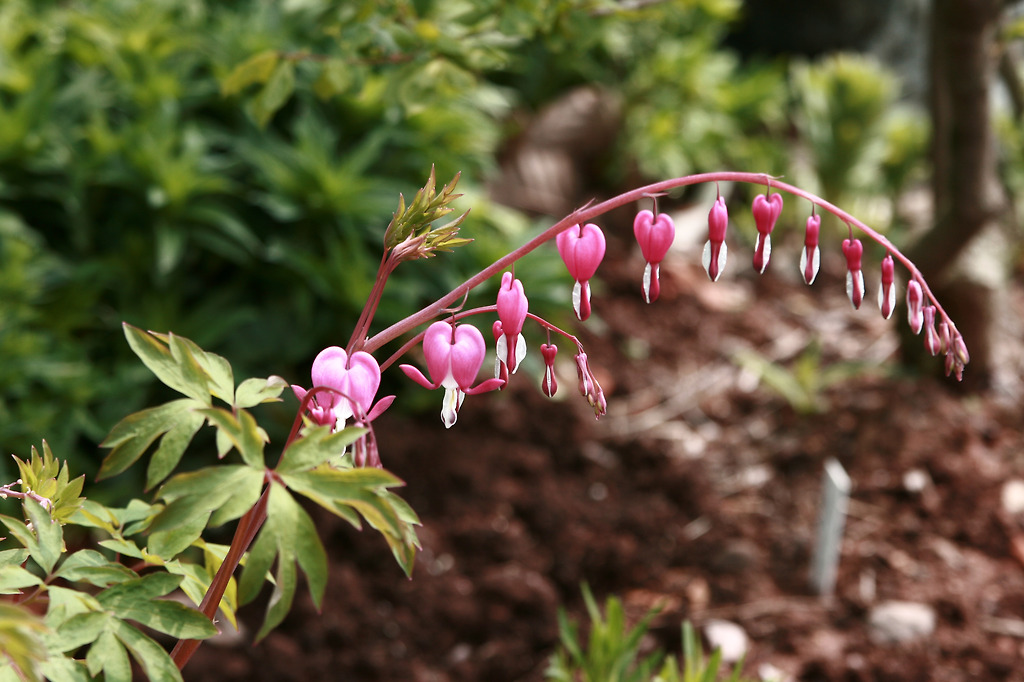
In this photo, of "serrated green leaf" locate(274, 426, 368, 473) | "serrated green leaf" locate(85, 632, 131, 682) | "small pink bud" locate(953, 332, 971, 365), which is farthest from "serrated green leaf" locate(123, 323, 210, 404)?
"small pink bud" locate(953, 332, 971, 365)

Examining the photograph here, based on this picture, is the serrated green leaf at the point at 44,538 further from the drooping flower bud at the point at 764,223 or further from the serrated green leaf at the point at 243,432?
the drooping flower bud at the point at 764,223

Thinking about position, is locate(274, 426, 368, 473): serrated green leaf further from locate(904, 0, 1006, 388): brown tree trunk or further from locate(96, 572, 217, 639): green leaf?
locate(904, 0, 1006, 388): brown tree trunk

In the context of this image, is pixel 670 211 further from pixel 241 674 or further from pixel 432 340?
pixel 432 340

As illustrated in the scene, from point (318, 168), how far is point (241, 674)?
1.33 m

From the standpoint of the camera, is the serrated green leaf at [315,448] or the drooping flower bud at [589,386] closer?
the serrated green leaf at [315,448]

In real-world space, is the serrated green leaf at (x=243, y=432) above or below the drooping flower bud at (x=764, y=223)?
below

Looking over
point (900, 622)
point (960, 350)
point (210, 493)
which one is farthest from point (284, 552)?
point (900, 622)

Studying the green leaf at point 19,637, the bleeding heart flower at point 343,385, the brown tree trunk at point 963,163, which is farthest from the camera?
the brown tree trunk at point 963,163

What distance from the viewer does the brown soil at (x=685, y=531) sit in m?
2.02

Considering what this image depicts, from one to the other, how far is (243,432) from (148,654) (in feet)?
0.68

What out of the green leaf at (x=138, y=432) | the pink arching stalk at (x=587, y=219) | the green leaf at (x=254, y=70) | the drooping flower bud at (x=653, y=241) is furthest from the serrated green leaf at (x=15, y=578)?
the green leaf at (x=254, y=70)

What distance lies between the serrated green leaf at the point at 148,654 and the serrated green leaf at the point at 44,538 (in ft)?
0.27

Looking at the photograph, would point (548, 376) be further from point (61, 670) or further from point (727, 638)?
point (727, 638)

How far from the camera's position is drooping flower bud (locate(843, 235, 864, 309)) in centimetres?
84
